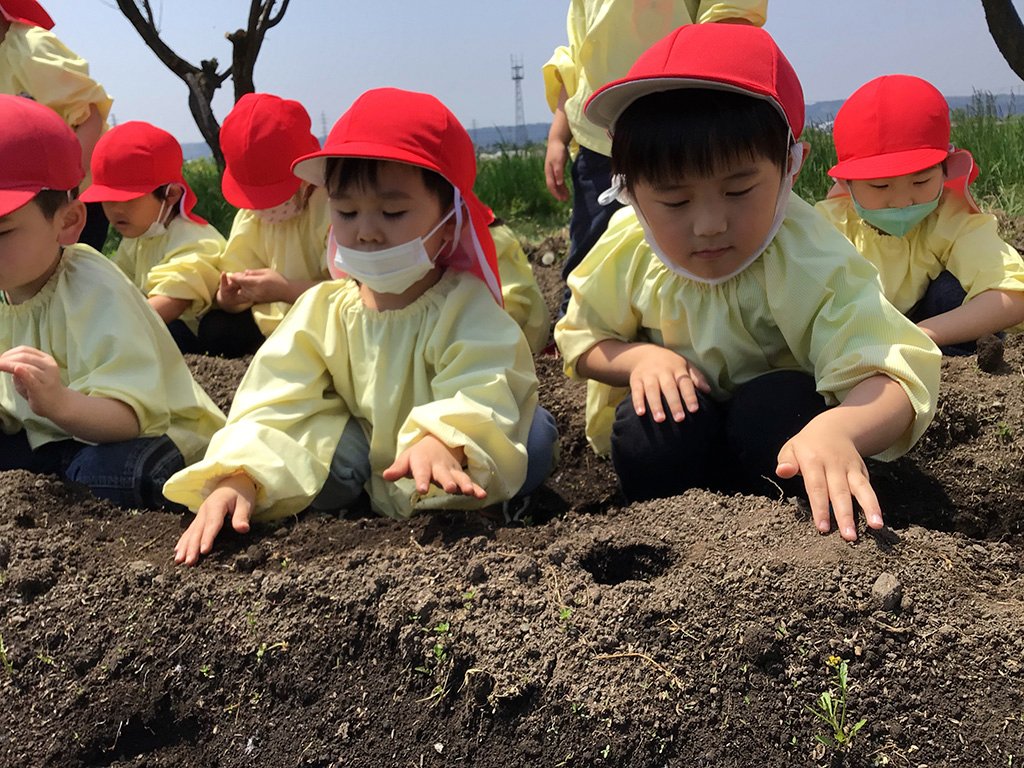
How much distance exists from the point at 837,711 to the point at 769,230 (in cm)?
119

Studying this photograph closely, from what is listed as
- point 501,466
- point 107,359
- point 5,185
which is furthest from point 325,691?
point 5,185

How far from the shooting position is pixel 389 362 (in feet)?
8.56

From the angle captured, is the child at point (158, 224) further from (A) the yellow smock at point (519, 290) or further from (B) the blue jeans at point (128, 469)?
(B) the blue jeans at point (128, 469)

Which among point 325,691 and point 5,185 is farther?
point 5,185

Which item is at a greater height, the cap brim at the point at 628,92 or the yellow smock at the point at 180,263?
the cap brim at the point at 628,92

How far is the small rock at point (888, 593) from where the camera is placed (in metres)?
1.61

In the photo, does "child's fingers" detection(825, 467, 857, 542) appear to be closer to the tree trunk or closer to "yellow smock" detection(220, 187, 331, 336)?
"yellow smock" detection(220, 187, 331, 336)

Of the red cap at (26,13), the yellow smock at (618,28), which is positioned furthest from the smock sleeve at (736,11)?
the red cap at (26,13)

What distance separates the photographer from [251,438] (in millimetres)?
2361

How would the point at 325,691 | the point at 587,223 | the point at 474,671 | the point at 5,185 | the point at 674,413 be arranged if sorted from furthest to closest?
the point at 587,223 → the point at 5,185 → the point at 674,413 → the point at 325,691 → the point at 474,671

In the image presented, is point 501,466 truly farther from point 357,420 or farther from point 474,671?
point 474,671

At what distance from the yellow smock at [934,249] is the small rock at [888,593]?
2.16 m

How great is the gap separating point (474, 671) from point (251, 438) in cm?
100

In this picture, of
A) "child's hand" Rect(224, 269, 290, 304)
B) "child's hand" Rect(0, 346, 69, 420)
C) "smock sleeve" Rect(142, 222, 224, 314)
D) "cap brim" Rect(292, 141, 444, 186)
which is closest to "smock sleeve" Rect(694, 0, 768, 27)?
"cap brim" Rect(292, 141, 444, 186)
